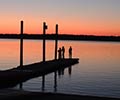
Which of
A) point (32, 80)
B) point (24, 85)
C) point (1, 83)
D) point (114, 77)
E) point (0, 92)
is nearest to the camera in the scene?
point (0, 92)

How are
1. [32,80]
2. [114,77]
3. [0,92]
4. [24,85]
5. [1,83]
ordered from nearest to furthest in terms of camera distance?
[0,92] → [1,83] → [24,85] → [32,80] → [114,77]

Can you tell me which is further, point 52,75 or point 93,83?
point 52,75

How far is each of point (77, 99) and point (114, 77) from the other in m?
16.6

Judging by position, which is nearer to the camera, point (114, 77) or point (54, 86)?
point (54, 86)

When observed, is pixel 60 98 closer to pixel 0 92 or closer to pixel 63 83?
pixel 0 92

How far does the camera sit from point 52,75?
100 feet

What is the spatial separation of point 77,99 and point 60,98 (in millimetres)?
590

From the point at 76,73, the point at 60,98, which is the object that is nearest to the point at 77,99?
the point at 60,98

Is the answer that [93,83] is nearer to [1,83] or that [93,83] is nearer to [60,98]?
[1,83]

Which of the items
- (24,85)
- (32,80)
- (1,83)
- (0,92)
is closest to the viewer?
(0,92)

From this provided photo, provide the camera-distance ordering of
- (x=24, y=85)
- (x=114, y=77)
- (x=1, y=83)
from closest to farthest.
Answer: (x=1, y=83) < (x=24, y=85) < (x=114, y=77)

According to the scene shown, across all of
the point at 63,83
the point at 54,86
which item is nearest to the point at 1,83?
the point at 54,86

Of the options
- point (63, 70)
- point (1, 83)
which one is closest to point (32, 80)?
point (1, 83)

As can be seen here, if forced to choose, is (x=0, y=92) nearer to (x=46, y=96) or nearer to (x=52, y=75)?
(x=46, y=96)
